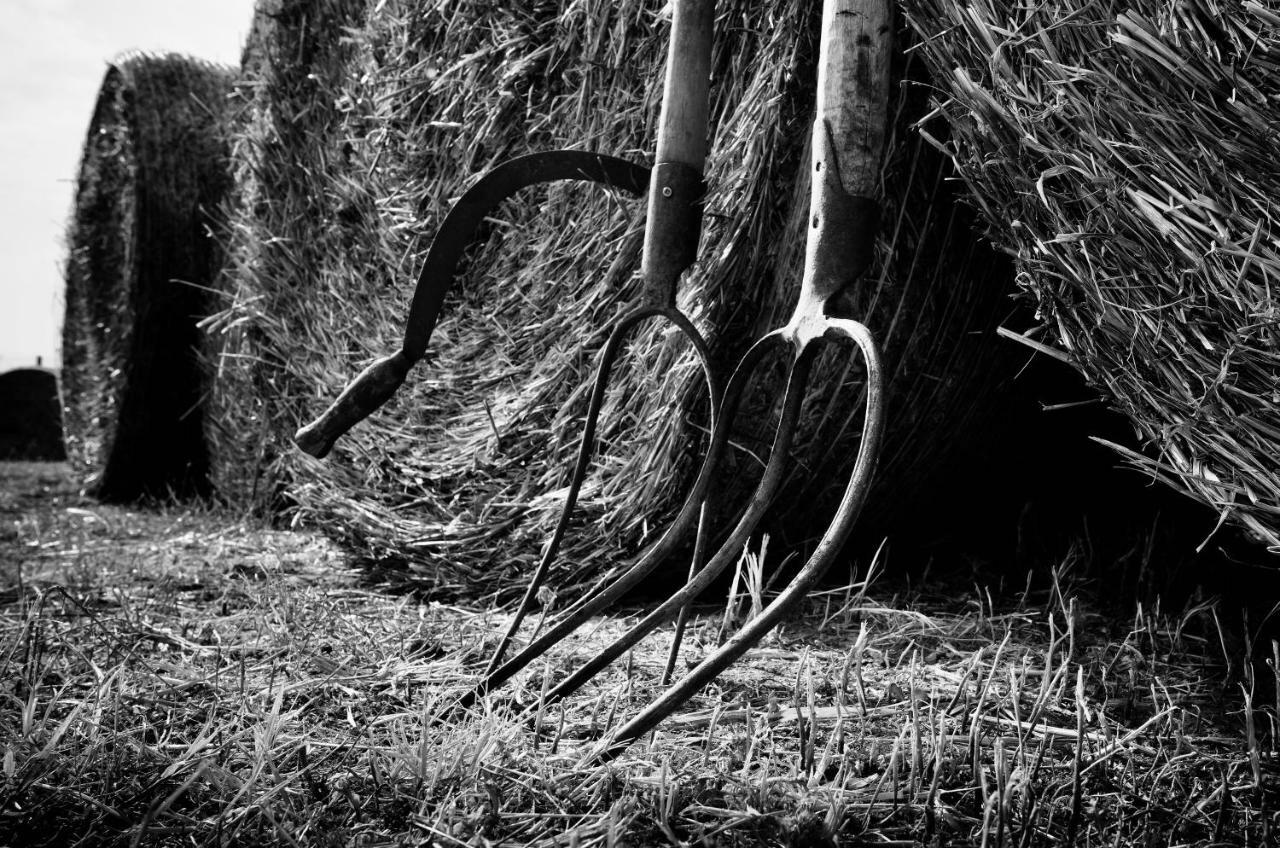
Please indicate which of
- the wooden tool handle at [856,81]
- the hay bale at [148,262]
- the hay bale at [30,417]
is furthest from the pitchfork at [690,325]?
the hay bale at [30,417]

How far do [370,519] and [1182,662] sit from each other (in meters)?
1.45

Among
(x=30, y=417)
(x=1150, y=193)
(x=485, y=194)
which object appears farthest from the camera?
(x=30, y=417)

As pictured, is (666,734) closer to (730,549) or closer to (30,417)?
(730,549)

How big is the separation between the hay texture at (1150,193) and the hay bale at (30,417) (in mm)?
4855

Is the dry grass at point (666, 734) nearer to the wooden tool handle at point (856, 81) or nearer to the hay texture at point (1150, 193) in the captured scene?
the hay texture at point (1150, 193)

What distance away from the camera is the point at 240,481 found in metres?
2.97

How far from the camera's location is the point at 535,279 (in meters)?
1.84

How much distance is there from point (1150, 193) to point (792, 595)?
0.51 m

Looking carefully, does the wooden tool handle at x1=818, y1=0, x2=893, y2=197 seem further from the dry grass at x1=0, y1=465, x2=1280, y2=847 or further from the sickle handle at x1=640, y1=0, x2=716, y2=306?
the dry grass at x1=0, y1=465, x2=1280, y2=847

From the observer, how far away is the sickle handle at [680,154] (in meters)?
1.33

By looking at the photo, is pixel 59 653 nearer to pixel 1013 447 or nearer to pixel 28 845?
pixel 28 845

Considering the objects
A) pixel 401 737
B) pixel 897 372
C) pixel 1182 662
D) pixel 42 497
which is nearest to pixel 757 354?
pixel 897 372

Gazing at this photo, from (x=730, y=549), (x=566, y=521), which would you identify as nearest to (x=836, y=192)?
(x=730, y=549)

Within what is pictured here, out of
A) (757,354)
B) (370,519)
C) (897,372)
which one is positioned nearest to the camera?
(757,354)
